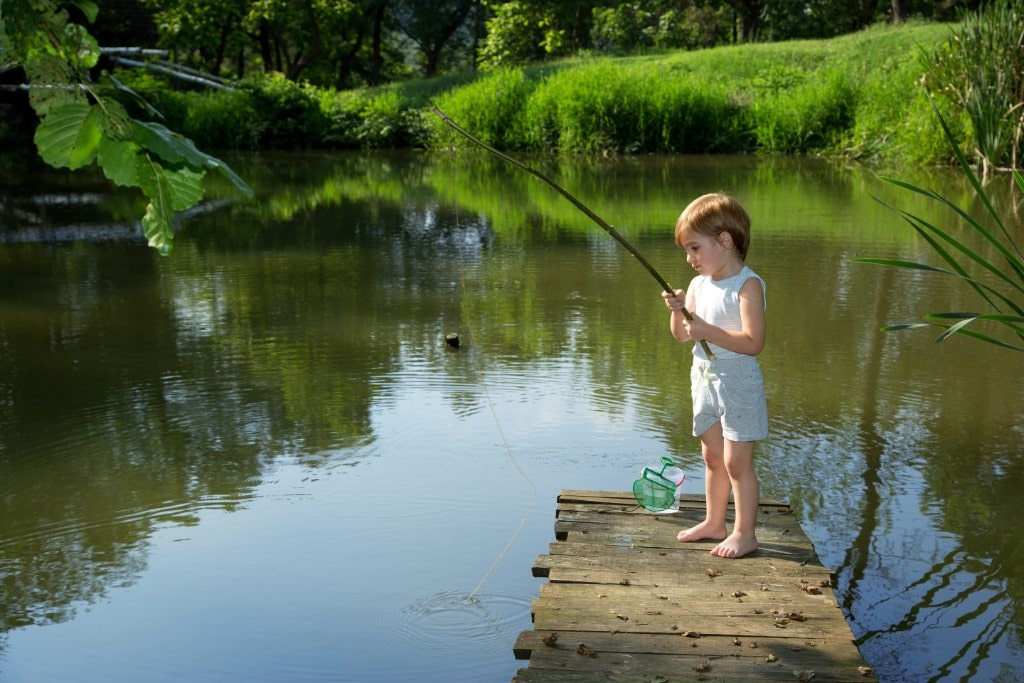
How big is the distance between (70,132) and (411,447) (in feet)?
10.7

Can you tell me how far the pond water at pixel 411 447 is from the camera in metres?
3.60

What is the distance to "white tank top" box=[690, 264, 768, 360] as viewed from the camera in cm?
356

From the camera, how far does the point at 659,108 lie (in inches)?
858

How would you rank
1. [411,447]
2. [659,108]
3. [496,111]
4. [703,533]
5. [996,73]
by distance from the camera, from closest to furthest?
[703,533]
[411,447]
[996,73]
[659,108]
[496,111]

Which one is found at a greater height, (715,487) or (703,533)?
(715,487)

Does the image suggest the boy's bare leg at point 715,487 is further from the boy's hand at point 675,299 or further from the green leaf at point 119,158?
the green leaf at point 119,158

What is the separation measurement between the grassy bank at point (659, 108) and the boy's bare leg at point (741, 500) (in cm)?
1511

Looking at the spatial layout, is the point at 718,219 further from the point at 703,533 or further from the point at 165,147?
the point at 165,147

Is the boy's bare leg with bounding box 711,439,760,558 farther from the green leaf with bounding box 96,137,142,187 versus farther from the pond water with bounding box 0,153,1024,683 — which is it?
the green leaf with bounding box 96,137,142,187

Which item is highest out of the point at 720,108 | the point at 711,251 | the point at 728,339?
the point at 720,108

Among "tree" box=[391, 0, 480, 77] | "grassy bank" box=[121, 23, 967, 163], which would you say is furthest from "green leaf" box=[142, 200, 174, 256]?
"tree" box=[391, 0, 480, 77]

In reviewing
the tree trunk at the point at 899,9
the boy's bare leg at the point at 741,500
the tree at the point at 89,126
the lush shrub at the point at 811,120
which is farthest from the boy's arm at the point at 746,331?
the tree trunk at the point at 899,9

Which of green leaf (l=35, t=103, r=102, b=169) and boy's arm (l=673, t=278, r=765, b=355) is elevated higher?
green leaf (l=35, t=103, r=102, b=169)

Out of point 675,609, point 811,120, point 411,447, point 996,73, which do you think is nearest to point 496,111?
point 811,120
